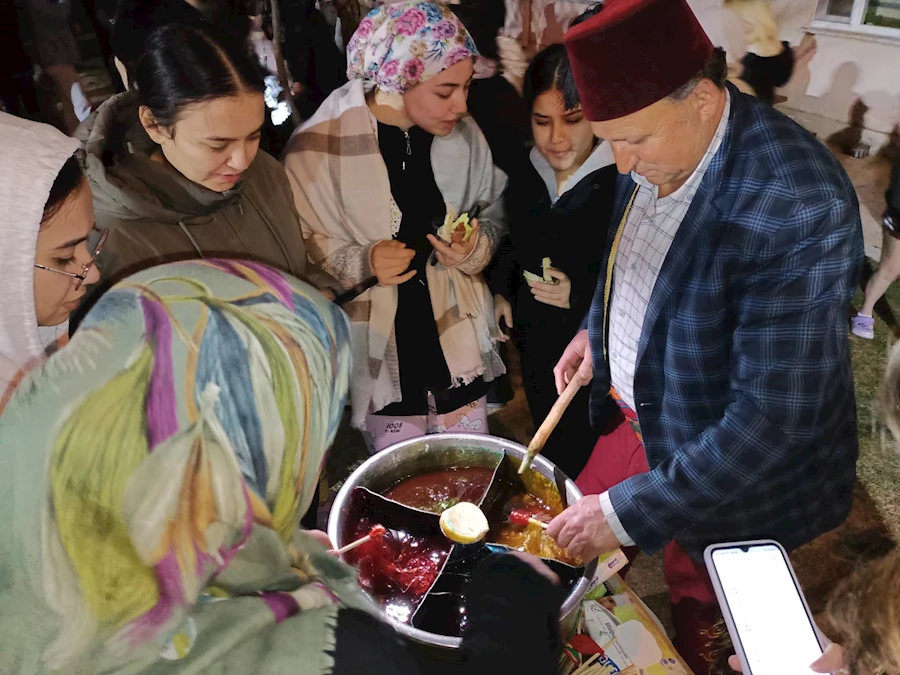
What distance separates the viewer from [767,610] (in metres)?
1.22

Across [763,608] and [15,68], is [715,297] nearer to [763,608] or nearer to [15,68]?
[763,608]

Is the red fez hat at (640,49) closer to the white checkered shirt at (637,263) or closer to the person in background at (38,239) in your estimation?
the white checkered shirt at (637,263)

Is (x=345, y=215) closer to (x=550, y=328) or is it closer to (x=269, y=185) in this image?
(x=269, y=185)

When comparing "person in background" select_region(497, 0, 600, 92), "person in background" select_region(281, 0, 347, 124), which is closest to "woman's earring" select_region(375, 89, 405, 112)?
"person in background" select_region(281, 0, 347, 124)

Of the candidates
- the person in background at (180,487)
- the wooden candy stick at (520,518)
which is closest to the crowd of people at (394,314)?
the person in background at (180,487)

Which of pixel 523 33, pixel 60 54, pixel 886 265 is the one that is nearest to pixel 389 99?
pixel 523 33

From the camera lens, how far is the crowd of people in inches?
22.4

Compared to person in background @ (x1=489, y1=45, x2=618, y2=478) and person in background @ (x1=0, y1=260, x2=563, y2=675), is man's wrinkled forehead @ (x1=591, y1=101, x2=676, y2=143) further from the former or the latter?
person in background @ (x1=0, y1=260, x2=563, y2=675)

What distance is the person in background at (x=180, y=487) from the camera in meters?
0.54

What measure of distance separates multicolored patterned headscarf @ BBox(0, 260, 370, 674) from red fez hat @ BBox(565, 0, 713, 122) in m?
0.74

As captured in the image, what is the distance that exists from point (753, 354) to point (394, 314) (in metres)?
0.94

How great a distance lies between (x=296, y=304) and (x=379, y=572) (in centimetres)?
80

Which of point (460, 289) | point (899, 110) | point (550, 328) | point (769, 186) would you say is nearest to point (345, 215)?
point (460, 289)

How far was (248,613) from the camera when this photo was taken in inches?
25.5
